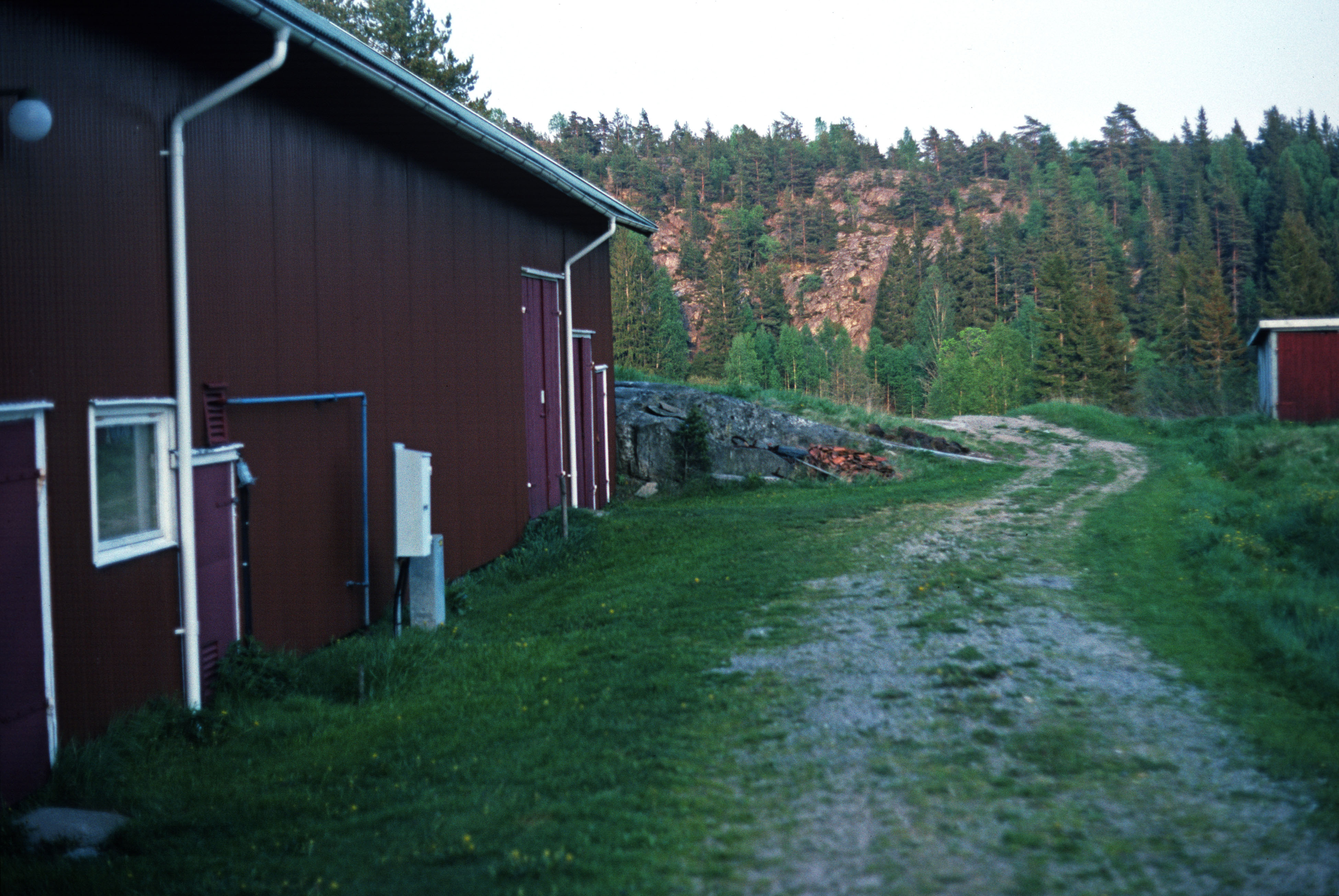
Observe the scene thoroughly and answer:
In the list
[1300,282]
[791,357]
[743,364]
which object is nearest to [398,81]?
[743,364]

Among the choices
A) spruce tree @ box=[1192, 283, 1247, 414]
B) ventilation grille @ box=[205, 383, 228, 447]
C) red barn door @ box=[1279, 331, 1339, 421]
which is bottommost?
ventilation grille @ box=[205, 383, 228, 447]

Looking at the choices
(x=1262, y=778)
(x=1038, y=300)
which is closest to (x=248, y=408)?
(x=1262, y=778)

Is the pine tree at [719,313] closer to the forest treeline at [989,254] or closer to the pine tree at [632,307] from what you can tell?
the forest treeline at [989,254]

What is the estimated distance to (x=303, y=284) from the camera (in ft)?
24.6

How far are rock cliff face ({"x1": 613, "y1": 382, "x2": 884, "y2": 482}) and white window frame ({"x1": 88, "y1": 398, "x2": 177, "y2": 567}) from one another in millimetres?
10983

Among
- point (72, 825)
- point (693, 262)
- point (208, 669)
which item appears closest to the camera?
point (72, 825)

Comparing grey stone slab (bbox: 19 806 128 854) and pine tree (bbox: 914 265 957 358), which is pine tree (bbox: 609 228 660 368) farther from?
grey stone slab (bbox: 19 806 128 854)

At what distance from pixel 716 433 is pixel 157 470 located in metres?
12.7

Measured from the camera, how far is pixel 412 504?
304 inches

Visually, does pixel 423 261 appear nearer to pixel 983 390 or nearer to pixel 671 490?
pixel 671 490

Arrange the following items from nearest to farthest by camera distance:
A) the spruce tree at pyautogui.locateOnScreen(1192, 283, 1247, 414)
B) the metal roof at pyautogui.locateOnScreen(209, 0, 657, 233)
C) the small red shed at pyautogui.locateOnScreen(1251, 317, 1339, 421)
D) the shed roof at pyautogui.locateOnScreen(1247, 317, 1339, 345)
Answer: the metal roof at pyautogui.locateOnScreen(209, 0, 657, 233), the shed roof at pyautogui.locateOnScreen(1247, 317, 1339, 345), the small red shed at pyautogui.locateOnScreen(1251, 317, 1339, 421), the spruce tree at pyautogui.locateOnScreen(1192, 283, 1247, 414)

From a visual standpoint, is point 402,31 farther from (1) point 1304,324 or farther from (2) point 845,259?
(2) point 845,259

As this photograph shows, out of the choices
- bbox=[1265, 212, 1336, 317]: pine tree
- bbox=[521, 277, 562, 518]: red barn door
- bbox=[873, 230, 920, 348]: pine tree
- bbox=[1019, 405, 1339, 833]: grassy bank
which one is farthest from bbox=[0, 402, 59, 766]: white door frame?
bbox=[873, 230, 920, 348]: pine tree

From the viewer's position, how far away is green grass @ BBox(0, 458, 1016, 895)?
Result: 12.4 ft
